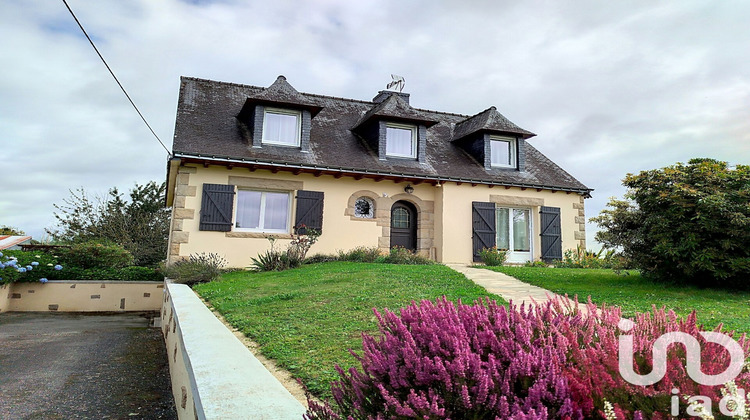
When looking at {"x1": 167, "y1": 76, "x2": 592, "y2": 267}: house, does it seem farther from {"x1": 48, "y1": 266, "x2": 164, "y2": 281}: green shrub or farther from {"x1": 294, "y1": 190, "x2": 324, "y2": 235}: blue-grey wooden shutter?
{"x1": 48, "y1": 266, "x2": 164, "y2": 281}: green shrub

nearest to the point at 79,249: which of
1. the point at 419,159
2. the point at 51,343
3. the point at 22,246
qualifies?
the point at 22,246

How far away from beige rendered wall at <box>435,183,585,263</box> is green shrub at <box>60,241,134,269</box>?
368 inches

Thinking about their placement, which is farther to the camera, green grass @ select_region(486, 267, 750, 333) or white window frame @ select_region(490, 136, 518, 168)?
white window frame @ select_region(490, 136, 518, 168)

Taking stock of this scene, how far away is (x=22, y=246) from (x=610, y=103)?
56.2 ft

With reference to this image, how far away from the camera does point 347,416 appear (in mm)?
1631

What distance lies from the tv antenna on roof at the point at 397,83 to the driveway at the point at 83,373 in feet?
40.2

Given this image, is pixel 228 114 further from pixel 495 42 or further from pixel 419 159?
pixel 495 42

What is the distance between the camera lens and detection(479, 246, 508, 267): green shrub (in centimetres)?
1274

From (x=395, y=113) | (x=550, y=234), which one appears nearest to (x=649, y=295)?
(x=550, y=234)

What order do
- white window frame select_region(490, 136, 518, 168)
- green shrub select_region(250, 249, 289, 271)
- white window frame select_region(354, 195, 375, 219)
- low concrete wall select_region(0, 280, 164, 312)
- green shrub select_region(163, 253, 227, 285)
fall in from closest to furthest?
1. green shrub select_region(163, 253, 227, 285)
2. low concrete wall select_region(0, 280, 164, 312)
3. green shrub select_region(250, 249, 289, 271)
4. white window frame select_region(354, 195, 375, 219)
5. white window frame select_region(490, 136, 518, 168)

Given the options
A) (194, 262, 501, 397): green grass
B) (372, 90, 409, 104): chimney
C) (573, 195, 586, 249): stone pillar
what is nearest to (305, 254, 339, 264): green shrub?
(194, 262, 501, 397): green grass

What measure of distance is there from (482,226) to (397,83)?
6.81 meters

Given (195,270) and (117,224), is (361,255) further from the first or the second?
(117,224)

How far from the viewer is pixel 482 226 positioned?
13.6 meters
